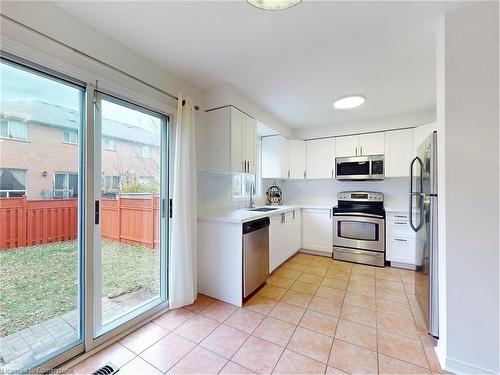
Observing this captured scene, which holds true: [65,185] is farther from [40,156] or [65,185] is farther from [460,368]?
[460,368]

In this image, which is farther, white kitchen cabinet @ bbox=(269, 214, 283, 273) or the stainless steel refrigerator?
white kitchen cabinet @ bbox=(269, 214, 283, 273)

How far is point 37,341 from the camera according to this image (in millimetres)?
1442

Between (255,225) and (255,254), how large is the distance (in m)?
0.34

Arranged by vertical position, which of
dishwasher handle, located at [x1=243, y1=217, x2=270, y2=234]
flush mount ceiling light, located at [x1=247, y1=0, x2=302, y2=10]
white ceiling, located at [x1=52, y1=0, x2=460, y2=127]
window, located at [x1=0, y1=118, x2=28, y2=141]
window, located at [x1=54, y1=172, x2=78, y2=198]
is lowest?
dishwasher handle, located at [x1=243, y1=217, x2=270, y2=234]

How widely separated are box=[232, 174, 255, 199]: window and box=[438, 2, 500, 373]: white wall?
2480 mm

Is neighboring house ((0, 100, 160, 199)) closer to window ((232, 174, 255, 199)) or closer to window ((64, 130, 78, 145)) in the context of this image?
window ((64, 130, 78, 145))

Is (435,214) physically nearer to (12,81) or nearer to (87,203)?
(87,203)

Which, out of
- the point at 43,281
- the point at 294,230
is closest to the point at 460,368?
the point at 294,230

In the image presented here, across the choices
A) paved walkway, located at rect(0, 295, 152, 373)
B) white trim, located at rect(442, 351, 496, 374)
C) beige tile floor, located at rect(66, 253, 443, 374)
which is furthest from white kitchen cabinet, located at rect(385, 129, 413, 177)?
paved walkway, located at rect(0, 295, 152, 373)

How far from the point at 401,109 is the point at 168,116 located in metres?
3.34

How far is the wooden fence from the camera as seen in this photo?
133 centimetres

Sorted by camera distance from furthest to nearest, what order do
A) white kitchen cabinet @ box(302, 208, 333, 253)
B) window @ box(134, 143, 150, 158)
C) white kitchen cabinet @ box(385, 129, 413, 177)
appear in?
white kitchen cabinet @ box(302, 208, 333, 253) < white kitchen cabinet @ box(385, 129, 413, 177) < window @ box(134, 143, 150, 158)

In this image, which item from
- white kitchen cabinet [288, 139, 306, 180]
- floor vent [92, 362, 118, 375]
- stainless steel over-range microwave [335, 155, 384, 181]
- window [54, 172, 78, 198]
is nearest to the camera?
floor vent [92, 362, 118, 375]

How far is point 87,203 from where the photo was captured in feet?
5.28
